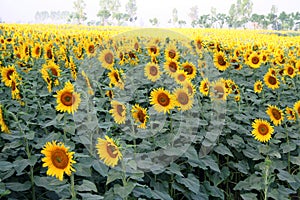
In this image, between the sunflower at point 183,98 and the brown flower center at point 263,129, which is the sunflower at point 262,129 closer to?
the brown flower center at point 263,129

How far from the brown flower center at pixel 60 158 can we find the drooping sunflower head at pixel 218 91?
1.70 meters

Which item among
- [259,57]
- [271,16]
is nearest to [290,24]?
[271,16]

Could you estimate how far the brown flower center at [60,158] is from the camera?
172 centimetres

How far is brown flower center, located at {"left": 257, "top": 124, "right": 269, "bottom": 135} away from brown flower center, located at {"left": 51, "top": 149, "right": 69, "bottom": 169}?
173 centimetres

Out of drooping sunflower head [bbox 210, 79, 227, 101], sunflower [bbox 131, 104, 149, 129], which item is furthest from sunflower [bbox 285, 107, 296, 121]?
sunflower [bbox 131, 104, 149, 129]

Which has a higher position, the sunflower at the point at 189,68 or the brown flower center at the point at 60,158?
the sunflower at the point at 189,68

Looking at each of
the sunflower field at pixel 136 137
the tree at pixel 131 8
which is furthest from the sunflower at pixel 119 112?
the tree at pixel 131 8

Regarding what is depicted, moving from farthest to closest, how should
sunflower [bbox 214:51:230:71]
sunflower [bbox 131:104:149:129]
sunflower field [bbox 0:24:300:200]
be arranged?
1. sunflower [bbox 214:51:230:71]
2. sunflower [bbox 131:104:149:129]
3. sunflower field [bbox 0:24:300:200]

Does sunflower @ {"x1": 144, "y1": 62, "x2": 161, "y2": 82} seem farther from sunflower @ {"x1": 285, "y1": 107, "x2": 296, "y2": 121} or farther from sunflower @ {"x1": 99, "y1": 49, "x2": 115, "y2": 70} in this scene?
sunflower @ {"x1": 285, "y1": 107, "x2": 296, "y2": 121}

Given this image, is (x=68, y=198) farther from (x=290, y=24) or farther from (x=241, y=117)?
(x=290, y=24)

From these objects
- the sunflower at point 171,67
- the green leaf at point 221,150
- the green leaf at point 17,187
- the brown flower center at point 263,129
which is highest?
the sunflower at point 171,67

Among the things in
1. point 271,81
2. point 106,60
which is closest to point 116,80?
point 106,60

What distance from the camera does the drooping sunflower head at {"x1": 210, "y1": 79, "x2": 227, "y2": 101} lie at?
311cm

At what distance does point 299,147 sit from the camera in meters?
3.27
